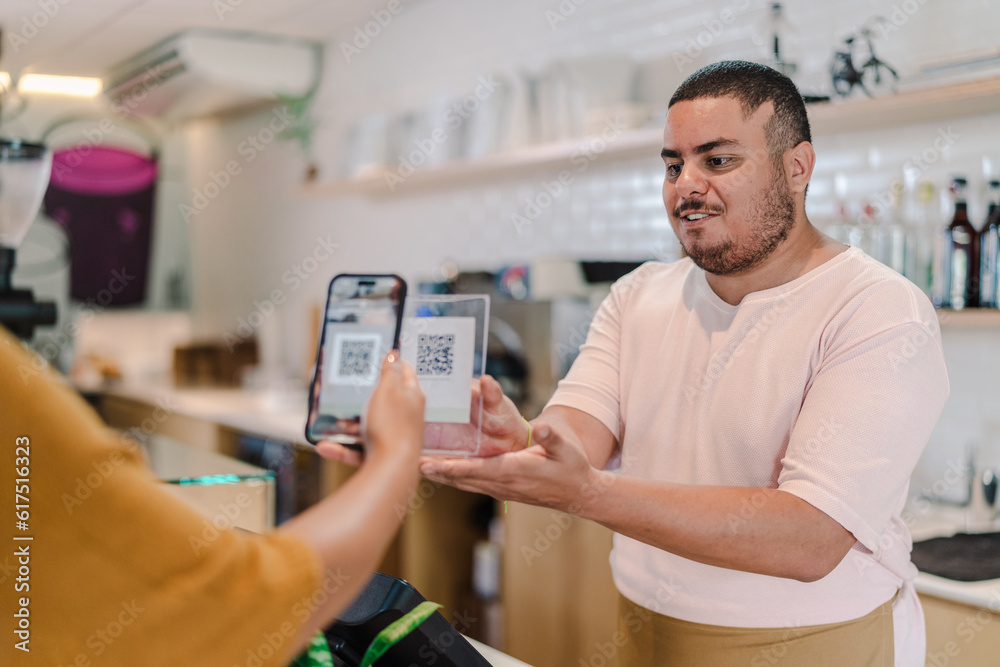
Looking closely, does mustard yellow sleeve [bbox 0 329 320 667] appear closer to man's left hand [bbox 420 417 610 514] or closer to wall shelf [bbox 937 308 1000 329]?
man's left hand [bbox 420 417 610 514]

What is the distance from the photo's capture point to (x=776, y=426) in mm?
1234

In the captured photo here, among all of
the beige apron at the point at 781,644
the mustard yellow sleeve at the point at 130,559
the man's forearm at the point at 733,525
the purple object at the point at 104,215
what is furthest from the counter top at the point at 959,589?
the purple object at the point at 104,215

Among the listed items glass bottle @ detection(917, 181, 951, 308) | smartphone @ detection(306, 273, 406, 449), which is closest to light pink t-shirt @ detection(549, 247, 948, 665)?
smartphone @ detection(306, 273, 406, 449)

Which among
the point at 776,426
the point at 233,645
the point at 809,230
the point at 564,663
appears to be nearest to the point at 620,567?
the point at 776,426

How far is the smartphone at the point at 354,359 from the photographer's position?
1.00 metres

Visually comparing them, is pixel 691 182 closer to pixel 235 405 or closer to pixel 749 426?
pixel 749 426

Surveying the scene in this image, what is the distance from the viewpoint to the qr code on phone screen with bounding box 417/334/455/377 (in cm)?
107

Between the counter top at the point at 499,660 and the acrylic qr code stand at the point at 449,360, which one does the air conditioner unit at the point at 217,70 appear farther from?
the counter top at the point at 499,660

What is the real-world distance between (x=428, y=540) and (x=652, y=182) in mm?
1437

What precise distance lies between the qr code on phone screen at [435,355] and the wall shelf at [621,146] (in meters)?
1.47

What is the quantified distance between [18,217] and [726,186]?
3.48ft

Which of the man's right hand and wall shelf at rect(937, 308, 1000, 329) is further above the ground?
wall shelf at rect(937, 308, 1000, 329)

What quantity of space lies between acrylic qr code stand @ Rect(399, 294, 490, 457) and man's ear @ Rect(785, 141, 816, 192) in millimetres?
510

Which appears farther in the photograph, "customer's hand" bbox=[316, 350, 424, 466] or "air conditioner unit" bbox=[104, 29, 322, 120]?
"air conditioner unit" bbox=[104, 29, 322, 120]
